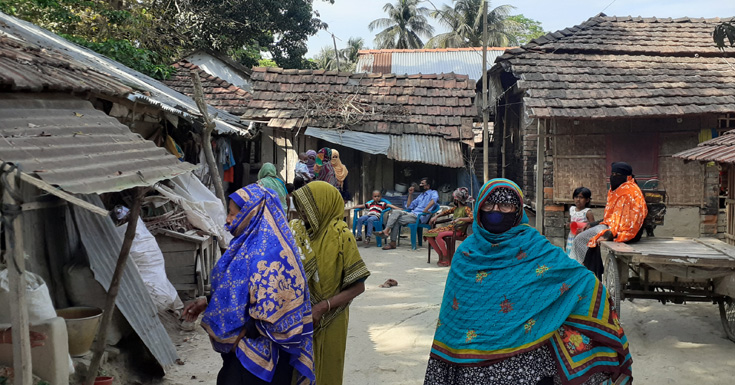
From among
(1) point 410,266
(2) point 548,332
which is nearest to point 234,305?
(2) point 548,332

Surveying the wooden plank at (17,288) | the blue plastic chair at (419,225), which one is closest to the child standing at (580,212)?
the blue plastic chair at (419,225)

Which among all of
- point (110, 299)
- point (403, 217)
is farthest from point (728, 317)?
point (403, 217)

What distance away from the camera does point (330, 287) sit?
3346mm

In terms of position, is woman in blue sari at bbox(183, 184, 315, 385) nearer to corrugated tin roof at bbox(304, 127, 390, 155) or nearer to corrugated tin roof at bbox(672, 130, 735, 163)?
corrugated tin roof at bbox(672, 130, 735, 163)

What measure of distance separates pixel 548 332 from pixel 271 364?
132 cm

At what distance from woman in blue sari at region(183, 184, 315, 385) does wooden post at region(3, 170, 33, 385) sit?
0.82m

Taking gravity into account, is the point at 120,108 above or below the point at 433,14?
below

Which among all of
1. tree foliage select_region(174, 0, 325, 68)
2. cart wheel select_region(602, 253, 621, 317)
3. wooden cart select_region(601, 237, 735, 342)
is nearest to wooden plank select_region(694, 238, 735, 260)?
wooden cart select_region(601, 237, 735, 342)

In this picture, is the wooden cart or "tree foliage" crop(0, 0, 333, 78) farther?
"tree foliage" crop(0, 0, 333, 78)

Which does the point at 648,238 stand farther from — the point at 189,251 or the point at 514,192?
the point at 189,251

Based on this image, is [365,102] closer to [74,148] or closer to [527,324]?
[74,148]

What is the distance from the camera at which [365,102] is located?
52.0ft

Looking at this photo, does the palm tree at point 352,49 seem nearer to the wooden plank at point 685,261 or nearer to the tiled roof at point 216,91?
Answer: the tiled roof at point 216,91

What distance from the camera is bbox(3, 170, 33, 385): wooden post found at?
2.60m
